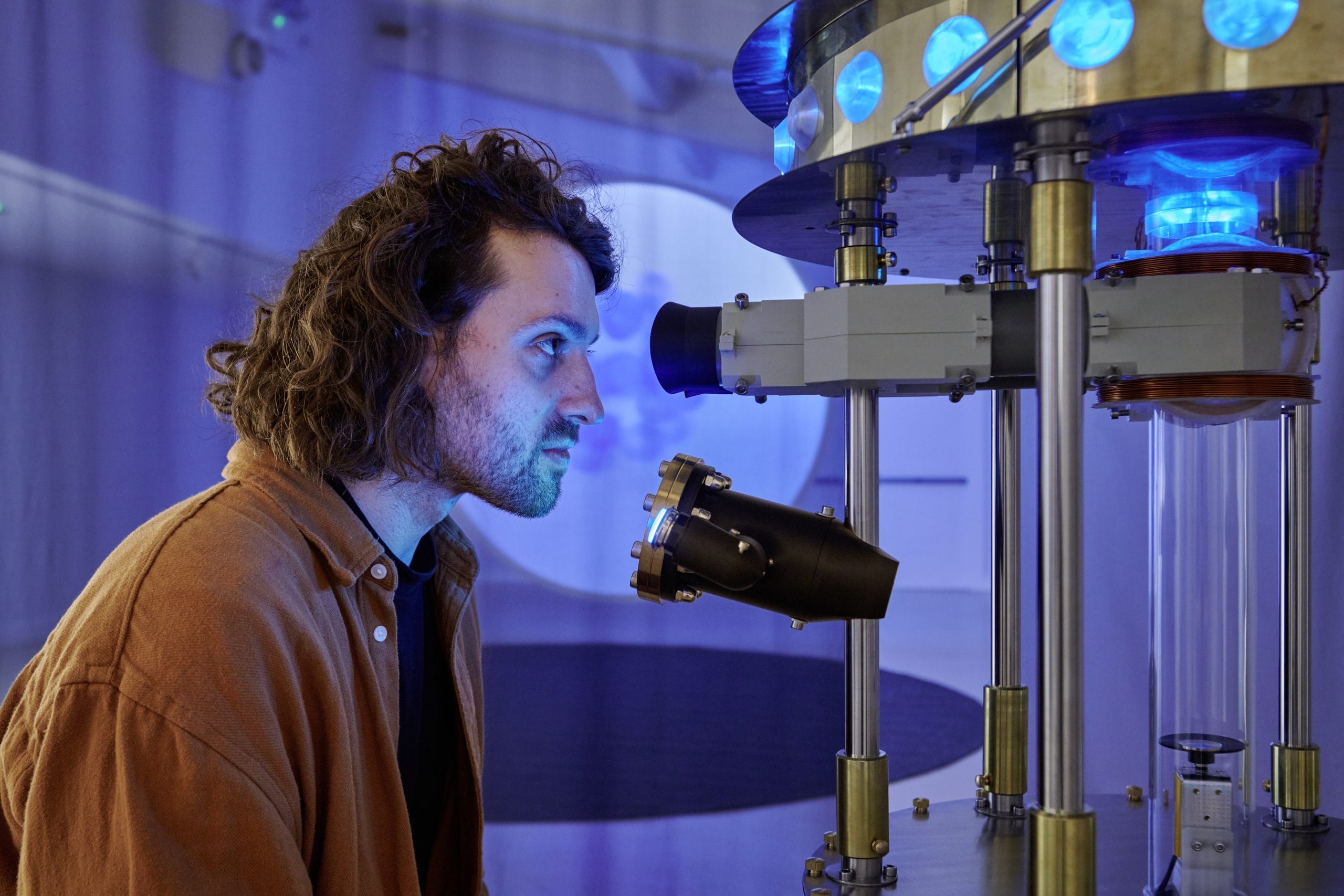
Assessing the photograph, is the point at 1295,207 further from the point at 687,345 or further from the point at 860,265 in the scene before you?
the point at 687,345

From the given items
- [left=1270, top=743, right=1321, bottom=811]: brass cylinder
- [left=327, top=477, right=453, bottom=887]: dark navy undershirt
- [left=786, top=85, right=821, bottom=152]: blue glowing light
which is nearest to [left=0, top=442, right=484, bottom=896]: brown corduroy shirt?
[left=327, top=477, right=453, bottom=887]: dark navy undershirt

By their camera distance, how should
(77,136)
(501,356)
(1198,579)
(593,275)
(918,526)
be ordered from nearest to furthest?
1. (1198,579)
2. (501,356)
3. (593,275)
4. (77,136)
5. (918,526)

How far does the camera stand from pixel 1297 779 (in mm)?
961

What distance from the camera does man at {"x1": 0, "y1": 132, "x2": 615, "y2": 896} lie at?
2.10ft

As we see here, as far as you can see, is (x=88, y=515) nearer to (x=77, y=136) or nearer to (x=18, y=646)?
(x=18, y=646)

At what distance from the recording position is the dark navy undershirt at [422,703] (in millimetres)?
964

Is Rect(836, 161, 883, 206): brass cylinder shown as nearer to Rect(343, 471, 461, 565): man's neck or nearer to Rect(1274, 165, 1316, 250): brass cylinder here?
Rect(1274, 165, 1316, 250): brass cylinder

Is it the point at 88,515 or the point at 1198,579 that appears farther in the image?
the point at 88,515

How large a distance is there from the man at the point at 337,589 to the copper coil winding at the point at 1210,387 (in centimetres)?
43

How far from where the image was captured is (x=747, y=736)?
185 centimetres

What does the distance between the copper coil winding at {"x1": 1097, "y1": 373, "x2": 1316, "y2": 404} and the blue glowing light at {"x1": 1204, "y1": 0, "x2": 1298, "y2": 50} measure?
0.24 m

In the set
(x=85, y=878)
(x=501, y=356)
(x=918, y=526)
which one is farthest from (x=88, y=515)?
(x=918, y=526)

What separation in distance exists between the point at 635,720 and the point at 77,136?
1.46m

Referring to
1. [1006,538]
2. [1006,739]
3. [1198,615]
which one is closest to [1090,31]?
[1198,615]
